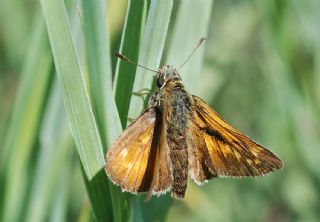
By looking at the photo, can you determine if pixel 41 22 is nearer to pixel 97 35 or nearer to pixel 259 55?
pixel 97 35

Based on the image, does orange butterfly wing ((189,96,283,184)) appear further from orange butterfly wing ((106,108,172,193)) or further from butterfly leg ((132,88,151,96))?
butterfly leg ((132,88,151,96))

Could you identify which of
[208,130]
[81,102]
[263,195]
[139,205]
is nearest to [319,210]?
[263,195]

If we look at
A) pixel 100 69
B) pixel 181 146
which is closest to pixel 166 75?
pixel 181 146

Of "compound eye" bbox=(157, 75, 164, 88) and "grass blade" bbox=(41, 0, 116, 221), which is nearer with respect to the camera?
"grass blade" bbox=(41, 0, 116, 221)

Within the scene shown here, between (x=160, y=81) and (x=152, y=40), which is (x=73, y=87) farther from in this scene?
(x=160, y=81)

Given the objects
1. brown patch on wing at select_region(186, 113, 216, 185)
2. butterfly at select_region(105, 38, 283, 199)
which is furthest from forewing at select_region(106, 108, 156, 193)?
brown patch on wing at select_region(186, 113, 216, 185)

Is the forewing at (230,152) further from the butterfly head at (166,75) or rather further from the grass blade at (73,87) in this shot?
the grass blade at (73,87)
